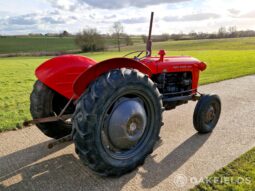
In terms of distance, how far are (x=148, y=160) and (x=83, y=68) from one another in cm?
150

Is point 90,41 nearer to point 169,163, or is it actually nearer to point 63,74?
point 63,74

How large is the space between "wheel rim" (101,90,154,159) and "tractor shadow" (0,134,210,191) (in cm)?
30

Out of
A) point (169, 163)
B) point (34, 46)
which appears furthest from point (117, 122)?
point (34, 46)

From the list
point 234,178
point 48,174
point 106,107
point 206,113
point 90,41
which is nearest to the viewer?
point 106,107

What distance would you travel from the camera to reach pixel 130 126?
317 centimetres

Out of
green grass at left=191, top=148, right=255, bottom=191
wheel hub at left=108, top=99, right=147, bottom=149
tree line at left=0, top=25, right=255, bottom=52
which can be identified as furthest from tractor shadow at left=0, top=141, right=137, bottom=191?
tree line at left=0, top=25, right=255, bottom=52

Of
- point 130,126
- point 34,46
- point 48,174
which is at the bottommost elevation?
point 34,46

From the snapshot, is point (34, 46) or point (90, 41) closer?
point (90, 41)

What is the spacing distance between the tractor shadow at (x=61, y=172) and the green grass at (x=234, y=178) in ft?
1.54

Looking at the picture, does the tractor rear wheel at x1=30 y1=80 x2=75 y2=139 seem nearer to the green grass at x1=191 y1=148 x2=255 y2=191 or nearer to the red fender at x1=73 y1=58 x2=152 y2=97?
the red fender at x1=73 y1=58 x2=152 y2=97

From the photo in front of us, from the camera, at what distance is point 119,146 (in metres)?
3.17

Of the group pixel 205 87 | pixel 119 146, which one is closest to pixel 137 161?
pixel 119 146

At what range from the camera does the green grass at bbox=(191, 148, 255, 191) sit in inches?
117

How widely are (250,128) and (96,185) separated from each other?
3174 mm
